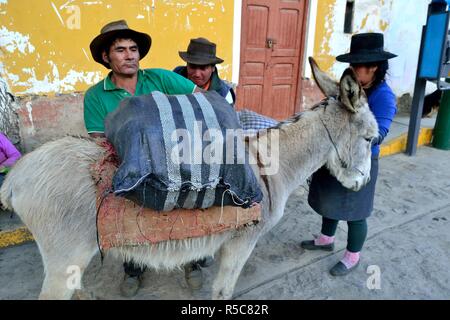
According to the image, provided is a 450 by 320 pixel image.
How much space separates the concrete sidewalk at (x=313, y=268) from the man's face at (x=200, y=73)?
169 cm

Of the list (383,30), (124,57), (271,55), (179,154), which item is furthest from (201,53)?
(383,30)

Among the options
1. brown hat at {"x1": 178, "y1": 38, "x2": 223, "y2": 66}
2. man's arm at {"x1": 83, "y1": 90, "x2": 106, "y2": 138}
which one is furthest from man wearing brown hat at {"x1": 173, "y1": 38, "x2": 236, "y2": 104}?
man's arm at {"x1": 83, "y1": 90, "x2": 106, "y2": 138}

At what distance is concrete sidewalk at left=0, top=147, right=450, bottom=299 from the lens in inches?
107

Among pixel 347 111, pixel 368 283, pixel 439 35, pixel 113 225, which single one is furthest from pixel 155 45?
pixel 439 35

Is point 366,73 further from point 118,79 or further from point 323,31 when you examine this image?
point 323,31

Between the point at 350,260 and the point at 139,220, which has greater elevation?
the point at 139,220

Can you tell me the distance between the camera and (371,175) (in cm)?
271

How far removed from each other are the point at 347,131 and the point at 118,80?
1.67 metres

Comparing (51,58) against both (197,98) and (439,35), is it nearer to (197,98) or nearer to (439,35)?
(197,98)

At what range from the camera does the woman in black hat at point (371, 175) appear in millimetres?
2518

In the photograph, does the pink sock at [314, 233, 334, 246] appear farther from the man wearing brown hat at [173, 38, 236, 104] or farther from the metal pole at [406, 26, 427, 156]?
the metal pole at [406, 26, 427, 156]

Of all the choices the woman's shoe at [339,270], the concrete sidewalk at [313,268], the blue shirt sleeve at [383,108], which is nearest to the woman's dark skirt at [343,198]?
the blue shirt sleeve at [383,108]

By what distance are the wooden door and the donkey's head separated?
143 inches
